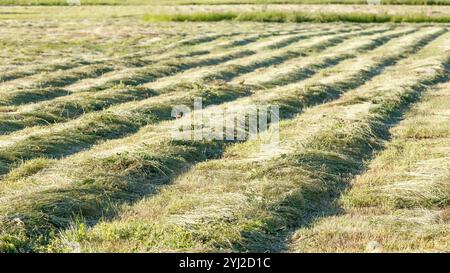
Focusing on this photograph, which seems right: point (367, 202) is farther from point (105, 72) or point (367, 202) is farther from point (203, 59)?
point (203, 59)

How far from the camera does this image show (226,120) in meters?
12.1

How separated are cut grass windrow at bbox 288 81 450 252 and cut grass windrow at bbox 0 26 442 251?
2.37 meters

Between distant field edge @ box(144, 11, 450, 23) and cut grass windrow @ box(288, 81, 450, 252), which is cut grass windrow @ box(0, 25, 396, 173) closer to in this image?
cut grass windrow @ box(288, 81, 450, 252)

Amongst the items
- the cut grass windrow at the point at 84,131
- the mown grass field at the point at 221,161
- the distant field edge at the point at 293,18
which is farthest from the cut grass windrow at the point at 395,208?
the distant field edge at the point at 293,18

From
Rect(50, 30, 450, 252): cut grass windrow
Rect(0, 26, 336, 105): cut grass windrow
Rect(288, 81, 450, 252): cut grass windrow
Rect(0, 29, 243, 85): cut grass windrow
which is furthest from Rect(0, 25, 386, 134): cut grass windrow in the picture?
Rect(288, 81, 450, 252): cut grass windrow

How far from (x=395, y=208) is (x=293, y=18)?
1378 inches

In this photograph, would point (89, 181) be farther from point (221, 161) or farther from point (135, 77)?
point (135, 77)

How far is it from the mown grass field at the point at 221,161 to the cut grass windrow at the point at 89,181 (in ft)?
0.08

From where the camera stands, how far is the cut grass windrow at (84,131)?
9.90 m

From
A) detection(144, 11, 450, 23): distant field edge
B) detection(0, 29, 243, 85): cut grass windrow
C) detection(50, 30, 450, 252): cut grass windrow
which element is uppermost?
detection(50, 30, 450, 252): cut grass windrow

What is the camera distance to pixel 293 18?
41.6 m

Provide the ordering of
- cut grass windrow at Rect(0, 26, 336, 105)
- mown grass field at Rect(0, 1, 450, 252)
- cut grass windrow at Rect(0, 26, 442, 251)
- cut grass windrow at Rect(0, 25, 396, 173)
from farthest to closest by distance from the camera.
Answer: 1. cut grass windrow at Rect(0, 26, 336, 105)
2. cut grass windrow at Rect(0, 25, 396, 173)
3. cut grass windrow at Rect(0, 26, 442, 251)
4. mown grass field at Rect(0, 1, 450, 252)

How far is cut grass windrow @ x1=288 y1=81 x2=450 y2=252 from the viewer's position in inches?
257

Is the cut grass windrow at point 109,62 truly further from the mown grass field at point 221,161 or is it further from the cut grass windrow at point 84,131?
the cut grass windrow at point 84,131
